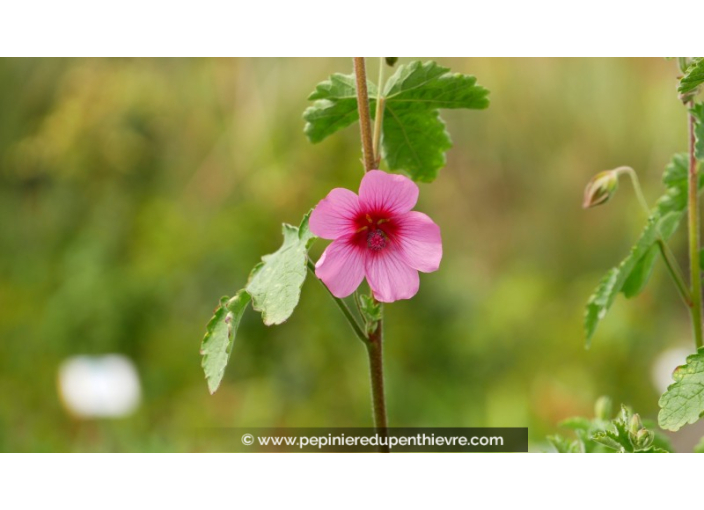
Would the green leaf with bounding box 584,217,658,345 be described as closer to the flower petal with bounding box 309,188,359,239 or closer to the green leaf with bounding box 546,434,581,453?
the green leaf with bounding box 546,434,581,453

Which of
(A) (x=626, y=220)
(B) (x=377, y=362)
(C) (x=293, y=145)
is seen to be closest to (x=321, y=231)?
(B) (x=377, y=362)

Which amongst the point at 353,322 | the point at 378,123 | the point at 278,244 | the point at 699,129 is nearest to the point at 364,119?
the point at 378,123

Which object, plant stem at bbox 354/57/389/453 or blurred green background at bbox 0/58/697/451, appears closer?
plant stem at bbox 354/57/389/453

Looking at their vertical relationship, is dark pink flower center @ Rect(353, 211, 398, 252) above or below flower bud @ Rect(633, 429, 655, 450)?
above

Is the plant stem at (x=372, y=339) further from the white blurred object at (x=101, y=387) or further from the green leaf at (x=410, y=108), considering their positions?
the white blurred object at (x=101, y=387)

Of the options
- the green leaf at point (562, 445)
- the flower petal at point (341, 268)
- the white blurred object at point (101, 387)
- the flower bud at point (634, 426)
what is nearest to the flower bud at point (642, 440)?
the flower bud at point (634, 426)

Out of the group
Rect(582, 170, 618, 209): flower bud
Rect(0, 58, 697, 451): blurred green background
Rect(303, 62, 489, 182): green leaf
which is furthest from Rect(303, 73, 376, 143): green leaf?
Rect(0, 58, 697, 451): blurred green background
